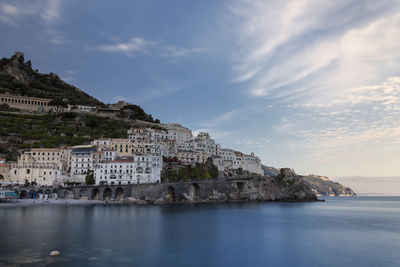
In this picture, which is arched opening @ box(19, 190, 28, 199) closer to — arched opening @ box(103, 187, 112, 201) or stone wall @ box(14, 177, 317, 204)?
stone wall @ box(14, 177, 317, 204)

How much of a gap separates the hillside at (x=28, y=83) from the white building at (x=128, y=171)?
160 feet

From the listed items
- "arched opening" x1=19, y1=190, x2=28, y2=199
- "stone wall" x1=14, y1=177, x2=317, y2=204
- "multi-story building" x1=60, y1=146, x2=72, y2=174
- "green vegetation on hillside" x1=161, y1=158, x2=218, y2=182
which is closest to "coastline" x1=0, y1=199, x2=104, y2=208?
"stone wall" x1=14, y1=177, x2=317, y2=204

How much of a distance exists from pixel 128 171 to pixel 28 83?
73.8 meters

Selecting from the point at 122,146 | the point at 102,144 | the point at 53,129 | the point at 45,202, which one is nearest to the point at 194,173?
the point at 122,146

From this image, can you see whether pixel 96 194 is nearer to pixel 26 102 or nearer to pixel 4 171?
pixel 4 171

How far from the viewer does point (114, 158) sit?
64250 millimetres

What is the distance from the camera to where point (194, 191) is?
66.0 meters

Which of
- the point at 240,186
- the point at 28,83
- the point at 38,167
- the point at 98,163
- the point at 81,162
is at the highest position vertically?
the point at 28,83

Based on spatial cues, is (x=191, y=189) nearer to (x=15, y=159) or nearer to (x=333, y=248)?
(x=15, y=159)

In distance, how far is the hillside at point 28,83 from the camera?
106m

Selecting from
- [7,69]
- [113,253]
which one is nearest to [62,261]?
[113,253]

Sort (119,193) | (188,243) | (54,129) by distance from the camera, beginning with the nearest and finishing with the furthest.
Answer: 1. (188,243)
2. (119,193)
3. (54,129)

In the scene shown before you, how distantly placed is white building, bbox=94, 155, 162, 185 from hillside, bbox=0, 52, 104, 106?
4862 cm

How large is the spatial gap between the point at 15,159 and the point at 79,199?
63.1 ft
